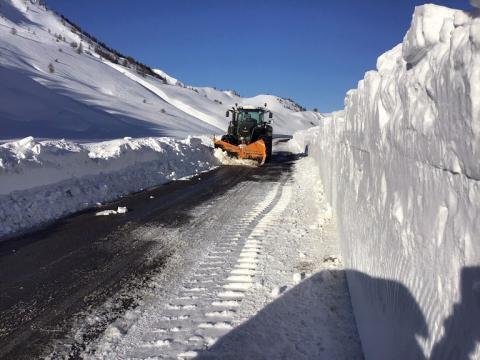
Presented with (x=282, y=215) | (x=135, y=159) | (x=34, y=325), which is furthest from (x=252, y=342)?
(x=135, y=159)

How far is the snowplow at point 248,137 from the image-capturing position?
19.8 meters

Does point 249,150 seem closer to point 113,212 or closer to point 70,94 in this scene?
point 113,212

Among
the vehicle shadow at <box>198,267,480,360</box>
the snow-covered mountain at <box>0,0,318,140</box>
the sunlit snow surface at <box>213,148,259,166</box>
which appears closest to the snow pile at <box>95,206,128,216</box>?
the vehicle shadow at <box>198,267,480,360</box>

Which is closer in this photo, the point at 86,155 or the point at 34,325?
the point at 34,325

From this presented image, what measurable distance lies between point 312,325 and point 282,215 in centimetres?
488

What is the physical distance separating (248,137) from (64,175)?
11478mm

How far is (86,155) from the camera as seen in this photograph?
12078 millimetres

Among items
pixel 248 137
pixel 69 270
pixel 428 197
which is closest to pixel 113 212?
pixel 69 270

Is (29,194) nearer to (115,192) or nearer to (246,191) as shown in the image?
(115,192)

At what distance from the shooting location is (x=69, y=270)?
5.70 meters

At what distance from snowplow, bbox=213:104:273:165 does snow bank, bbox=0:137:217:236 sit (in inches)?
174

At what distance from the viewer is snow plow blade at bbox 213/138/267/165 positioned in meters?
19.6

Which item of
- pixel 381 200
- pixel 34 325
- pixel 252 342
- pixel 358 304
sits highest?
pixel 381 200

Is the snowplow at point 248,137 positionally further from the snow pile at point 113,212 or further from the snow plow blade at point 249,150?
the snow pile at point 113,212
